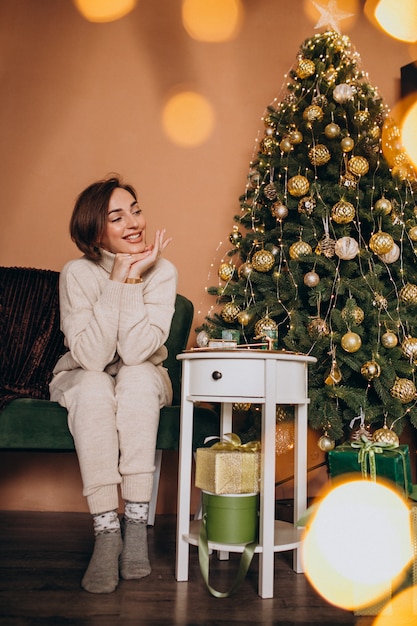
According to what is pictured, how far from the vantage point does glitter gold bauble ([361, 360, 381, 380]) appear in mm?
1849

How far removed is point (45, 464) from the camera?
2.33 metres

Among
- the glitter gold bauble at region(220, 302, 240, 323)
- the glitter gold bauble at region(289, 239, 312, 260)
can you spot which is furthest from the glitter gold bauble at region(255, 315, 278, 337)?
the glitter gold bauble at region(289, 239, 312, 260)

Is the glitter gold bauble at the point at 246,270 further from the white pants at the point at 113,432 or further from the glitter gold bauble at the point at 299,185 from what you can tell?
the white pants at the point at 113,432

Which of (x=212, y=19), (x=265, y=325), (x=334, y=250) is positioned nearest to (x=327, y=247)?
(x=334, y=250)

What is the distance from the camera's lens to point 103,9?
2.67 m

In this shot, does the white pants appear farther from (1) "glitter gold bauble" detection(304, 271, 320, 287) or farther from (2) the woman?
(1) "glitter gold bauble" detection(304, 271, 320, 287)

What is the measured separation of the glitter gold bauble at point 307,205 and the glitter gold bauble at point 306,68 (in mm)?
519

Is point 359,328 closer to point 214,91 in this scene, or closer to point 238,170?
point 238,170

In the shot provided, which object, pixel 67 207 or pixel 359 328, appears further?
pixel 67 207

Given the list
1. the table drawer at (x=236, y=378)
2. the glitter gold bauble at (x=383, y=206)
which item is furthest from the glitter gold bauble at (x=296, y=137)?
the table drawer at (x=236, y=378)

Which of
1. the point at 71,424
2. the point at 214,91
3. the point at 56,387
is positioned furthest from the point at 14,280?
the point at 214,91

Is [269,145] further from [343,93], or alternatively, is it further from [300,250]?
[300,250]

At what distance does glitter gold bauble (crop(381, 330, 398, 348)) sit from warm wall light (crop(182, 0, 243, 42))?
5.61 feet

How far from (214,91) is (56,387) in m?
1.70
